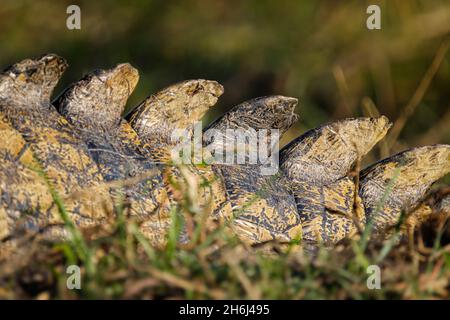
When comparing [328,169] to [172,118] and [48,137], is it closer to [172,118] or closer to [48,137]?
[172,118]

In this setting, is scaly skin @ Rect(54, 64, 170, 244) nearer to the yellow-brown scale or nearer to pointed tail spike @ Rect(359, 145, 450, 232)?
the yellow-brown scale

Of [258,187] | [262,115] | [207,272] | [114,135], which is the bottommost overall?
[207,272]

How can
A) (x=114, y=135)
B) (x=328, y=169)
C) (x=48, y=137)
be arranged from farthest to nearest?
(x=328, y=169) < (x=114, y=135) < (x=48, y=137)

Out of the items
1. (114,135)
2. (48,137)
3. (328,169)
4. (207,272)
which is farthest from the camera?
(328,169)

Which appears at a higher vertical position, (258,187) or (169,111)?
(169,111)

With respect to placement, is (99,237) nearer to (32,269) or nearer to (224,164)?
(32,269)

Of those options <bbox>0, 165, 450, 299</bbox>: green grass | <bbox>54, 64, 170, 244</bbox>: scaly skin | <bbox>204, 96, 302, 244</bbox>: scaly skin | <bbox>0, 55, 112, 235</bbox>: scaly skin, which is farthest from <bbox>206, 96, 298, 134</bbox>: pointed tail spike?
<bbox>0, 165, 450, 299</bbox>: green grass

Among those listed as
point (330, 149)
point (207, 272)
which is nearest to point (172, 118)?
point (330, 149)

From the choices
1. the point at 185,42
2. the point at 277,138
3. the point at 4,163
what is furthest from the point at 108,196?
the point at 185,42

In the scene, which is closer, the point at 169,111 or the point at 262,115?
the point at 169,111

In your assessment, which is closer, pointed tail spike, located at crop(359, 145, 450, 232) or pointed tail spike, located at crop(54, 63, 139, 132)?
pointed tail spike, located at crop(54, 63, 139, 132)

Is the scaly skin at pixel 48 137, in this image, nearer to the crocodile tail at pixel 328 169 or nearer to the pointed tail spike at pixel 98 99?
the pointed tail spike at pixel 98 99
